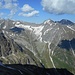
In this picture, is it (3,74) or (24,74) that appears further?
(24,74)

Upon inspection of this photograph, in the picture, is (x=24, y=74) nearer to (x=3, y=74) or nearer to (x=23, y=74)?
(x=23, y=74)

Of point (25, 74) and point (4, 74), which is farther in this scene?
point (25, 74)

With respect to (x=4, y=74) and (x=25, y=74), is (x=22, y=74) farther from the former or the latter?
(x=4, y=74)

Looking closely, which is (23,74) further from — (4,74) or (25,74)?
(4,74)

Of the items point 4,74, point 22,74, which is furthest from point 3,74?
point 22,74

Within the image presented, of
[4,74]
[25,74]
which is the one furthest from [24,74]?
[4,74]
